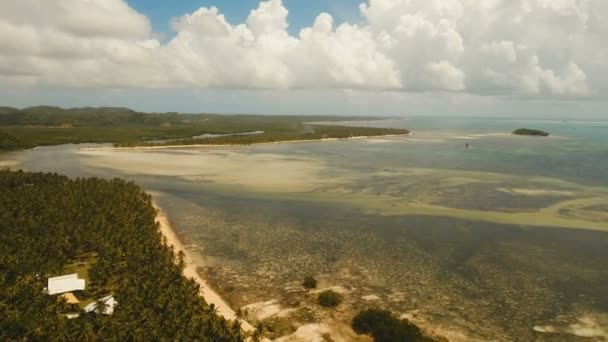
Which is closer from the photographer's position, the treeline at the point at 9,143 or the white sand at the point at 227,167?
the white sand at the point at 227,167

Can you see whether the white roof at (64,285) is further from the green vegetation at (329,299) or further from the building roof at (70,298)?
the green vegetation at (329,299)

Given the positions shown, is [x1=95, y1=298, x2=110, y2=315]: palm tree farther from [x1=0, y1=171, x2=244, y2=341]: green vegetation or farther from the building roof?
the building roof

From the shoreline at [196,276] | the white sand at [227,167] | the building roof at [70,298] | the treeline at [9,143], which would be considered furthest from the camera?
the treeline at [9,143]

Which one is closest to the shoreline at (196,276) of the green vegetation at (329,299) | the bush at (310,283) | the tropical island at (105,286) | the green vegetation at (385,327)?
the tropical island at (105,286)

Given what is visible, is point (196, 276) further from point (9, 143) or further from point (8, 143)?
point (9, 143)

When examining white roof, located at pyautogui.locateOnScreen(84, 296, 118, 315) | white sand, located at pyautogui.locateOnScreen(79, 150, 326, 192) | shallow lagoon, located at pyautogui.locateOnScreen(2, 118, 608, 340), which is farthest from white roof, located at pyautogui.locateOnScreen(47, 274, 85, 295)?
white sand, located at pyautogui.locateOnScreen(79, 150, 326, 192)

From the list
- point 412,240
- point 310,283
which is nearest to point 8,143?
point 310,283

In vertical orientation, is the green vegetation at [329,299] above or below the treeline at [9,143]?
below
